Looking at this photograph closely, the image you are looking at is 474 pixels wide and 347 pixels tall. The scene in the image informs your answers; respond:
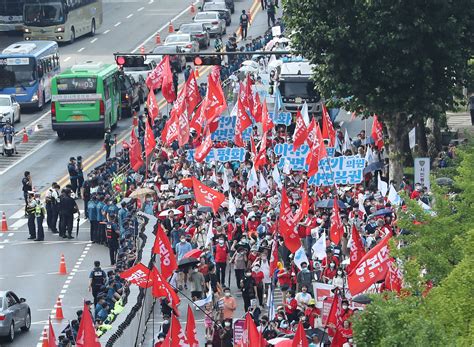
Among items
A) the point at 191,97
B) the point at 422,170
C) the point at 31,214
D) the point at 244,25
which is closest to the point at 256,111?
the point at 191,97

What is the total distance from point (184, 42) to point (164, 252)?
4487cm

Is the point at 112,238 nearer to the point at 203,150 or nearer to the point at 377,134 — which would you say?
the point at 203,150

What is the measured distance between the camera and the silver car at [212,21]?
86.4 metres

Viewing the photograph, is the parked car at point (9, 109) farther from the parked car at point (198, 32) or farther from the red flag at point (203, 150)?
the red flag at point (203, 150)

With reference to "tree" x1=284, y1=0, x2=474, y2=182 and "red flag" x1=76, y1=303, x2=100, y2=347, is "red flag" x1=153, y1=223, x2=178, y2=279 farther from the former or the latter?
"tree" x1=284, y1=0, x2=474, y2=182

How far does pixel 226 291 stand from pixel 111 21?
5970cm

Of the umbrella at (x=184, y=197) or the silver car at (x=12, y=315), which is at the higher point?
the umbrella at (x=184, y=197)

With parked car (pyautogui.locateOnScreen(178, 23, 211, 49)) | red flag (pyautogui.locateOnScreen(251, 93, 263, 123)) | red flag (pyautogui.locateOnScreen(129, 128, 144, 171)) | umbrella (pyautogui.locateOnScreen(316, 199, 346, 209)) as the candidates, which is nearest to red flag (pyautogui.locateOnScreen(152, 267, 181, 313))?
umbrella (pyautogui.locateOnScreen(316, 199, 346, 209))

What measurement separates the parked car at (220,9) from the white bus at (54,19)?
7.90 meters

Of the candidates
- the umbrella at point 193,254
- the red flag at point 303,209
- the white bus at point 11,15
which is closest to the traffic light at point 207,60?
the red flag at point 303,209

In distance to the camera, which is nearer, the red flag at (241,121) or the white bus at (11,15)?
the red flag at (241,121)

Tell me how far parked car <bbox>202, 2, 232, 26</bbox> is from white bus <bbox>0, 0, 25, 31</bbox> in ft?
35.6

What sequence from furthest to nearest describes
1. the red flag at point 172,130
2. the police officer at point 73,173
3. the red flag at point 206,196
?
the police officer at point 73,173
the red flag at point 172,130
the red flag at point 206,196

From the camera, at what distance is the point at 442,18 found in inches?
1875
